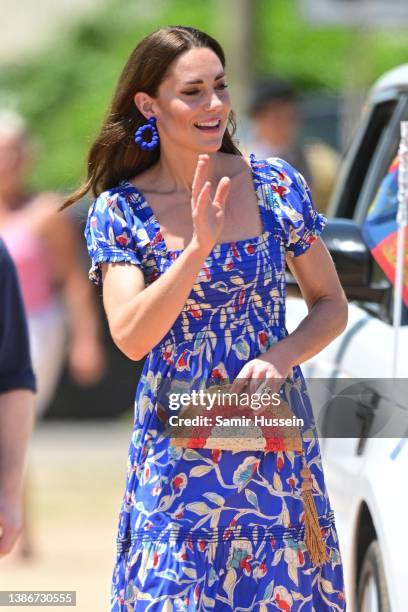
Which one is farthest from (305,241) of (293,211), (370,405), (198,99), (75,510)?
(75,510)

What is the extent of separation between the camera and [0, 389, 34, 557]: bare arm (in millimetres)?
3430

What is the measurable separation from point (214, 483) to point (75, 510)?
514 centimetres

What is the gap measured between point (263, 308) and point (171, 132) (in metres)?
0.45

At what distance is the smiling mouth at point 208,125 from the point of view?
3477mm

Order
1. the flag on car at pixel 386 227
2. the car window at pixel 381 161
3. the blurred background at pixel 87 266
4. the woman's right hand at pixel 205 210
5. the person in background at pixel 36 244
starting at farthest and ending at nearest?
the person in background at pixel 36 244 < the blurred background at pixel 87 266 < the car window at pixel 381 161 < the flag on car at pixel 386 227 < the woman's right hand at pixel 205 210

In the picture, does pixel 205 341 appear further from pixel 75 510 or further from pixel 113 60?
pixel 113 60

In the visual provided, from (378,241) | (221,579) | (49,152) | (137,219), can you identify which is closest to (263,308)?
(137,219)

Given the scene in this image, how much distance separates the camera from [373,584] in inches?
161

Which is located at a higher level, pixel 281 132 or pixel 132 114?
pixel 281 132

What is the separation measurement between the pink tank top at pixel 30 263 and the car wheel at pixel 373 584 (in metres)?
3.81

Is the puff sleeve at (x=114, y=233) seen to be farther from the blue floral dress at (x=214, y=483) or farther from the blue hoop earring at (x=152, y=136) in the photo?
the blue hoop earring at (x=152, y=136)

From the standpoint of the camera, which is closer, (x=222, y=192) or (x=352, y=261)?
(x=222, y=192)

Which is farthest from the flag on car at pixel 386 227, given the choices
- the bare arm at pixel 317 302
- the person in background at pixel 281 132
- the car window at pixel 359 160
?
the person in background at pixel 281 132

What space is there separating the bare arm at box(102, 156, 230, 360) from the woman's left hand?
0.67 feet
